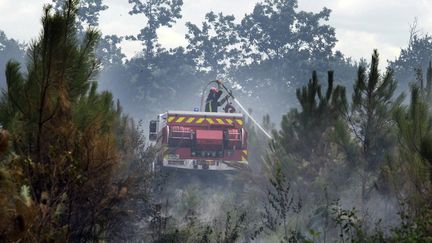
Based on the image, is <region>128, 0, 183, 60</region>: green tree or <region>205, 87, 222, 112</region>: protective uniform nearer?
<region>205, 87, 222, 112</region>: protective uniform

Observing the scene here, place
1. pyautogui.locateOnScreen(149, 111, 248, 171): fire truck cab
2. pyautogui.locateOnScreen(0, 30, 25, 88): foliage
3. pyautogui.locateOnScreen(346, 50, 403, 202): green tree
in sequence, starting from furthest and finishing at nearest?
1. pyautogui.locateOnScreen(0, 30, 25, 88): foliage
2. pyautogui.locateOnScreen(149, 111, 248, 171): fire truck cab
3. pyautogui.locateOnScreen(346, 50, 403, 202): green tree

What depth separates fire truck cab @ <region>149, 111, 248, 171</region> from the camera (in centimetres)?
2402

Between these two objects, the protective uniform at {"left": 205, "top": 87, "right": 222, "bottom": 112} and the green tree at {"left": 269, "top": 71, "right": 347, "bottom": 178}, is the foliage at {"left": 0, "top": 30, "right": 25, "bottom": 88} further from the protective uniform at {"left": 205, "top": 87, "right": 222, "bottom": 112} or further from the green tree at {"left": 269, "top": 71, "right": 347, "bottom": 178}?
the green tree at {"left": 269, "top": 71, "right": 347, "bottom": 178}

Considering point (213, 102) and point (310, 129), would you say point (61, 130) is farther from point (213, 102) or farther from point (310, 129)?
point (213, 102)

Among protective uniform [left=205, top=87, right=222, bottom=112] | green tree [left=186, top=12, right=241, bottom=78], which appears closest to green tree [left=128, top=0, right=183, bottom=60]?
green tree [left=186, top=12, right=241, bottom=78]

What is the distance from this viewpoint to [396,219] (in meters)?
14.1

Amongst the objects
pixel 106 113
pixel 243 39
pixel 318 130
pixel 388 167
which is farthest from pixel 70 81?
pixel 243 39

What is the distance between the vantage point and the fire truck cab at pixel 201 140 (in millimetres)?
24016

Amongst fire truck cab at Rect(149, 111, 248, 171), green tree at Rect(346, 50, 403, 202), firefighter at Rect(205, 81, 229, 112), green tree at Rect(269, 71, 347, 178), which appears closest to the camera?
green tree at Rect(346, 50, 403, 202)

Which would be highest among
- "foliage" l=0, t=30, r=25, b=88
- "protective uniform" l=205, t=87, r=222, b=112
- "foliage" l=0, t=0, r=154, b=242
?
"foliage" l=0, t=30, r=25, b=88

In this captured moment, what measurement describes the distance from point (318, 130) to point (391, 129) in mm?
2280

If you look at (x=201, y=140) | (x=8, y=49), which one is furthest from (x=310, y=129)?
(x=8, y=49)

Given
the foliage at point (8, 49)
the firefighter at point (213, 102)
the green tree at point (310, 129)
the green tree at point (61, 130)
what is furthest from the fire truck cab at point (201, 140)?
the foliage at point (8, 49)

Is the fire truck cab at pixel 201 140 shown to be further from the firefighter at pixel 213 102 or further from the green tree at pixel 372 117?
the green tree at pixel 372 117
